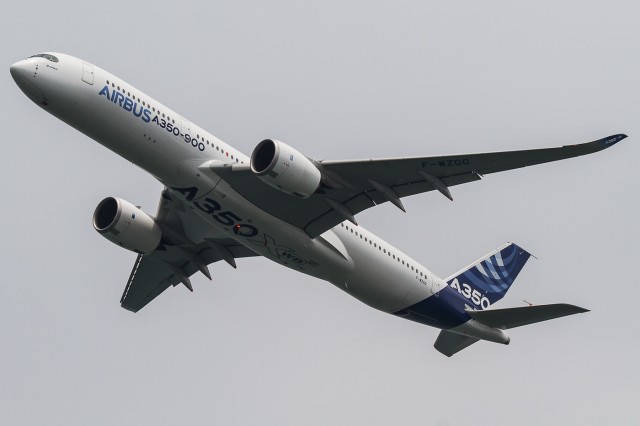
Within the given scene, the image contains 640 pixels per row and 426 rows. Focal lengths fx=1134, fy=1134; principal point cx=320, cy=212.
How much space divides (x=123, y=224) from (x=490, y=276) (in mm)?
16300

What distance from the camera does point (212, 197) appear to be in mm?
39719

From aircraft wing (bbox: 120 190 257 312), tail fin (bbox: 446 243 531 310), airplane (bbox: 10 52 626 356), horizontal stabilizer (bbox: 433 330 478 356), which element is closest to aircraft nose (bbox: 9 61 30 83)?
airplane (bbox: 10 52 626 356)

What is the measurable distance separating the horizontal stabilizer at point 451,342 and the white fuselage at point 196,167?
17.2 ft

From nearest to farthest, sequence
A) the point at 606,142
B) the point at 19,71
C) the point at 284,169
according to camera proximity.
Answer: the point at 606,142, the point at 19,71, the point at 284,169

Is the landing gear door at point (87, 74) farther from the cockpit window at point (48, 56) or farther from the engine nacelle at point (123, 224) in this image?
the engine nacelle at point (123, 224)

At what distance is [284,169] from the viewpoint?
37.8 meters

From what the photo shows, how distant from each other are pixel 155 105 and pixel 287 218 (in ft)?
20.4

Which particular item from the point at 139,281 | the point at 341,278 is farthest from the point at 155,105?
the point at 139,281

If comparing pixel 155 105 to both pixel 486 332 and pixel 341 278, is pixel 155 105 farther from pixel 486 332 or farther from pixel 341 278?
pixel 486 332

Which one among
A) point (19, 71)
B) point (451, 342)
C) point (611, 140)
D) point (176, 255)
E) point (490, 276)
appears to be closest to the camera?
point (611, 140)

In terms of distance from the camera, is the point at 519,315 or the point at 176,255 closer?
the point at 519,315

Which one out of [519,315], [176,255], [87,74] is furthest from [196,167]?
[519,315]

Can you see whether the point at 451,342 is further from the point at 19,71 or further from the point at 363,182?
the point at 19,71

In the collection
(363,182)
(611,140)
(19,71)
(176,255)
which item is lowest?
(176,255)
